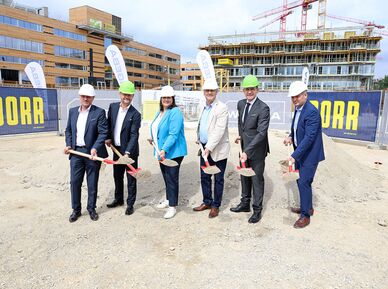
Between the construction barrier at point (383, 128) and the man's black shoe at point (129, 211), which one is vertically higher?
the construction barrier at point (383, 128)

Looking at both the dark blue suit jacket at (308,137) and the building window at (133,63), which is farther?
the building window at (133,63)

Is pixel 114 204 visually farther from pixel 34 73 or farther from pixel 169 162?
pixel 34 73

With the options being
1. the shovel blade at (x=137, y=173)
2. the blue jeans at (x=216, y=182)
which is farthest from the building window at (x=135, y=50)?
the blue jeans at (x=216, y=182)

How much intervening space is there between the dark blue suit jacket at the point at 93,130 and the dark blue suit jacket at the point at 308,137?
105 inches

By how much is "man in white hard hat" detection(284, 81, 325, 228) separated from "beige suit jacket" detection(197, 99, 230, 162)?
95 cm

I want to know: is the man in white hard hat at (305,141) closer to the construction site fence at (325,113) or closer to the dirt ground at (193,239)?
the dirt ground at (193,239)

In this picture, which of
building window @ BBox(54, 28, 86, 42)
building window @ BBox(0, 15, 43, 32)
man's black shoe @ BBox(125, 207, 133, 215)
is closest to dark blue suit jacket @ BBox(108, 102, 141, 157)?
man's black shoe @ BBox(125, 207, 133, 215)

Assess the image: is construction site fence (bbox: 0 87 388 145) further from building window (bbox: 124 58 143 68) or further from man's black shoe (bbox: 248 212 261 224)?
building window (bbox: 124 58 143 68)

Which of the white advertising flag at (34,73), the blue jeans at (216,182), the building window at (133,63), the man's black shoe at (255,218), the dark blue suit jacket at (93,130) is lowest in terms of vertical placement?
the man's black shoe at (255,218)

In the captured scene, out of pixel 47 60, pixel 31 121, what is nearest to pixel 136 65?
pixel 47 60

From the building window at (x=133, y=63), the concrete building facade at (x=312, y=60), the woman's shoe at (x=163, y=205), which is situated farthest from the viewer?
the building window at (x=133, y=63)

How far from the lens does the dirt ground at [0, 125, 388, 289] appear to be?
2900mm

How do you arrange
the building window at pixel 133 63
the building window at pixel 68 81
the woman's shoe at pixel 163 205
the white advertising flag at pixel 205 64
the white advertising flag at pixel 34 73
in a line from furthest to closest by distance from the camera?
the building window at pixel 133 63 < the building window at pixel 68 81 < the white advertising flag at pixel 205 64 < the white advertising flag at pixel 34 73 < the woman's shoe at pixel 163 205

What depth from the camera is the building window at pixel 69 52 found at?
48750 millimetres
